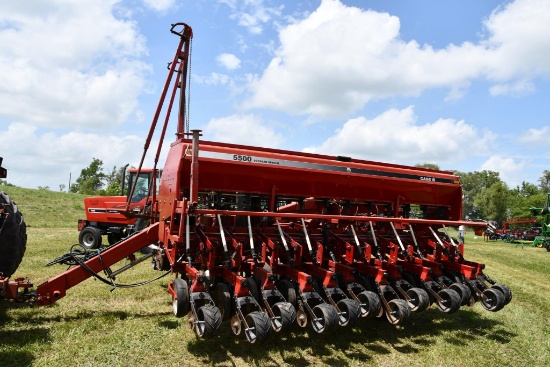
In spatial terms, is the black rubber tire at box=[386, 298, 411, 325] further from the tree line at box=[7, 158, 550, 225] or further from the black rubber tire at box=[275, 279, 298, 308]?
the tree line at box=[7, 158, 550, 225]

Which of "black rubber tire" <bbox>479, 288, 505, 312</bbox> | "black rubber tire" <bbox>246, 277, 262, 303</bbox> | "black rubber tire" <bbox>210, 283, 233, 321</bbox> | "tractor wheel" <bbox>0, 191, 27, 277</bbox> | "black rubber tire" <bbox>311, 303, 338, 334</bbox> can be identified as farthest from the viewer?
"tractor wheel" <bbox>0, 191, 27, 277</bbox>

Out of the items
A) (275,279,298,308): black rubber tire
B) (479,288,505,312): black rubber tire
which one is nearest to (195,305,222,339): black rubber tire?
(275,279,298,308): black rubber tire

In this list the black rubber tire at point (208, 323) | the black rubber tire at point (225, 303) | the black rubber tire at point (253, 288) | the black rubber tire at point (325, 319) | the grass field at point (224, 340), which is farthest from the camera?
the black rubber tire at point (253, 288)

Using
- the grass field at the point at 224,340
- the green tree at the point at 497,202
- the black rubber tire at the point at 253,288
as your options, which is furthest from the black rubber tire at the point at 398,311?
the green tree at the point at 497,202

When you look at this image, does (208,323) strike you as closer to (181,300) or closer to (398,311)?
(181,300)

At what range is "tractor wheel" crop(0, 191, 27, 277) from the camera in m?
5.59

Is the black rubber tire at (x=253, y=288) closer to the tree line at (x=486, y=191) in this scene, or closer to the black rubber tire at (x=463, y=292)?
the black rubber tire at (x=463, y=292)

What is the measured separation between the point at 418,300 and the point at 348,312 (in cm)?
113

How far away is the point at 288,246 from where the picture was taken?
5812mm

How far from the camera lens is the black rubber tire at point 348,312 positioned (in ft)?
15.3

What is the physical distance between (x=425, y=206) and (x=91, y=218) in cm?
1110

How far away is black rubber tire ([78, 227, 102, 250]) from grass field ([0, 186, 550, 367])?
694 centimetres

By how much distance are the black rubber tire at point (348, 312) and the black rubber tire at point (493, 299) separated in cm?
206

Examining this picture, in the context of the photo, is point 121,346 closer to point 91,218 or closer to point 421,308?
point 421,308
